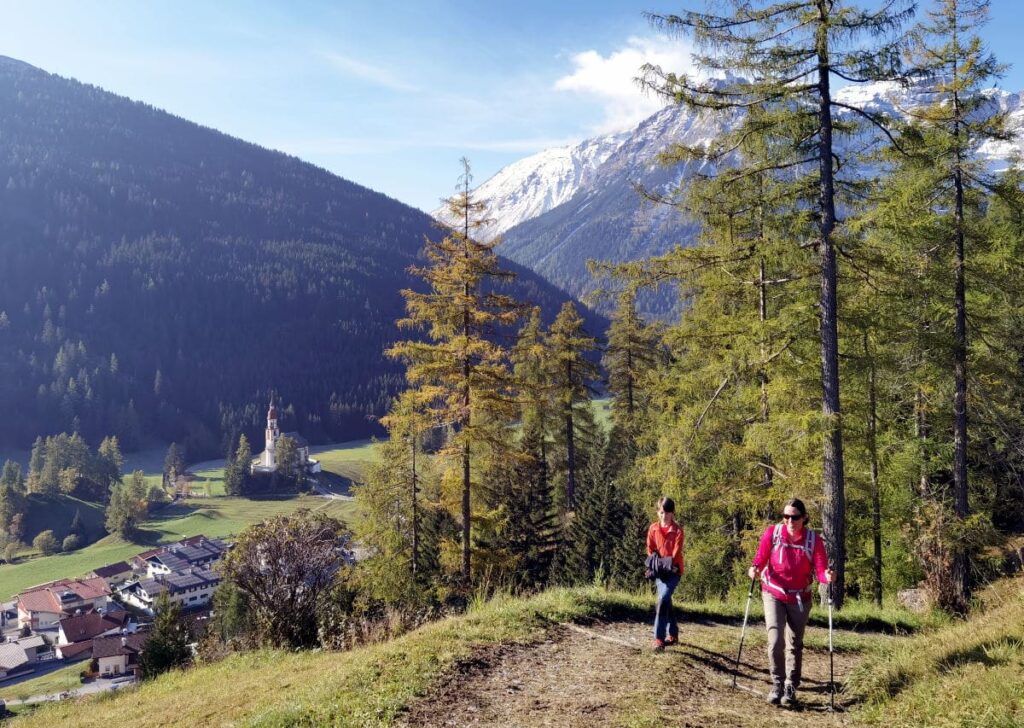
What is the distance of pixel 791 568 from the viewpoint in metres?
5.75

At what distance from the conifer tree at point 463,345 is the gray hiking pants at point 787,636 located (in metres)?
10.8

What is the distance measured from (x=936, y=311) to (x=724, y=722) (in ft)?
35.3

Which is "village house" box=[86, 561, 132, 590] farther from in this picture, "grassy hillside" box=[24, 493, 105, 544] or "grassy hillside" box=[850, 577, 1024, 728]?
"grassy hillside" box=[850, 577, 1024, 728]

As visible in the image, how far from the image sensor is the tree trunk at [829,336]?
9242mm

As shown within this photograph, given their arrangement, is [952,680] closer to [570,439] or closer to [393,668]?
[393,668]

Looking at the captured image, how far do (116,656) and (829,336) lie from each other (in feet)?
162

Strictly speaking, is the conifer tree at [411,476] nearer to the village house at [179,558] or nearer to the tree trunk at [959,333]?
the tree trunk at [959,333]

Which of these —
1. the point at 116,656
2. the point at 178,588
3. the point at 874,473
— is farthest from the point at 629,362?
the point at 178,588

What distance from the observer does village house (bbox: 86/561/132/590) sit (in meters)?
62.4

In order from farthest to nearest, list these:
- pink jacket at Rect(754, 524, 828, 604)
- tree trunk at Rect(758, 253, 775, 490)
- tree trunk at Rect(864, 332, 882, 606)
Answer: tree trunk at Rect(758, 253, 775, 490) < tree trunk at Rect(864, 332, 882, 606) < pink jacket at Rect(754, 524, 828, 604)

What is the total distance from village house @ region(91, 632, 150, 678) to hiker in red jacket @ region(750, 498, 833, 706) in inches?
1782

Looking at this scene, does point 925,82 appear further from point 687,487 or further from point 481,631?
point 481,631

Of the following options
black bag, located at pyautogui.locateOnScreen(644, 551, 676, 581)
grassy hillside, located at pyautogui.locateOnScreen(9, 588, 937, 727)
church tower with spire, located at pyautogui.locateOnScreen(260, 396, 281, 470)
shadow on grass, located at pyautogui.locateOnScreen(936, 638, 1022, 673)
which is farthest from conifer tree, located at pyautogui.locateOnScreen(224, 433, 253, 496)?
shadow on grass, located at pyautogui.locateOnScreen(936, 638, 1022, 673)

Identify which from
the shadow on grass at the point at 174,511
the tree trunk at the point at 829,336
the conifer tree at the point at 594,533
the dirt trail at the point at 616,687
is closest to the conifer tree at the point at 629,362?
the conifer tree at the point at 594,533
